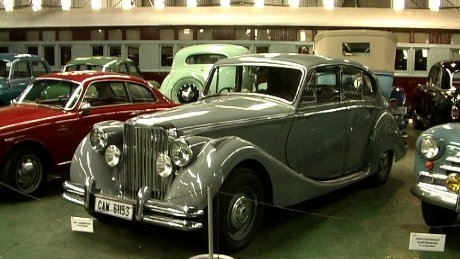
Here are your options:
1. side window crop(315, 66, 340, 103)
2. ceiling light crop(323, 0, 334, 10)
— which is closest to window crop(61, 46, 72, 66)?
ceiling light crop(323, 0, 334, 10)

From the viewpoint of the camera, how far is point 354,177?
228 inches

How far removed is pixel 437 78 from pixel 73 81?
21.9 feet

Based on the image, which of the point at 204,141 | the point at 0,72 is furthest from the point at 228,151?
the point at 0,72

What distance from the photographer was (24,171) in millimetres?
5855

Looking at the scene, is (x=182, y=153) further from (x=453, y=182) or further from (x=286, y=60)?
(x=453, y=182)

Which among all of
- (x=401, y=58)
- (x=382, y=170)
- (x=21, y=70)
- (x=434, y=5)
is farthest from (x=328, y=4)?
(x=382, y=170)

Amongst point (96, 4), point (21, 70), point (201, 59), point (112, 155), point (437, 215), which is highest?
point (96, 4)

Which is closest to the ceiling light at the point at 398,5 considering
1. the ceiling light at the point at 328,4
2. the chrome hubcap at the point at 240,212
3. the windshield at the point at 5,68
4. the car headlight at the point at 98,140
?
the ceiling light at the point at 328,4

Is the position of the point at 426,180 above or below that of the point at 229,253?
above

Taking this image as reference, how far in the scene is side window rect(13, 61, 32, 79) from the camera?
9438 mm

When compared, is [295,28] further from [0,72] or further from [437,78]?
Answer: [0,72]

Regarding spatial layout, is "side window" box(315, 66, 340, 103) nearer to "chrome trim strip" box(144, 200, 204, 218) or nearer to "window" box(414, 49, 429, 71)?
"chrome trim strip" box(144, 200, 204, 218)

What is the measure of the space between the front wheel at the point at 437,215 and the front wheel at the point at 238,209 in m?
1.56

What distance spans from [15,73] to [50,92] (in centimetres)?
313
